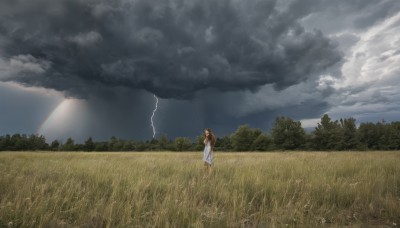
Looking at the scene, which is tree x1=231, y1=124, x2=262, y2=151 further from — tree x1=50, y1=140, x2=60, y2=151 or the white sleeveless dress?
tree x1=50, y1=140, x2=60, y2=151

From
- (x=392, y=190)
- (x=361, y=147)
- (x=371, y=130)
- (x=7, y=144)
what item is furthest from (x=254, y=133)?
(x=7, y=144)

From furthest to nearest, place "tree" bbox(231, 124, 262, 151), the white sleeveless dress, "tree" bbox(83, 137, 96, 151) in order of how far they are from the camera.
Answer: "tree" bbox(83, 137, 96, 151)
"tree" bbox(231, 124, 262, 151)
the white sleeveless dress

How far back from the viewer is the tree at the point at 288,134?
82812 millimetres

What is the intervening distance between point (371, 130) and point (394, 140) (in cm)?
675

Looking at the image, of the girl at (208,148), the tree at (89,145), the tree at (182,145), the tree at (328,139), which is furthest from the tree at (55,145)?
the girl at (208,148)

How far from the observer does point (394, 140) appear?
267 ft

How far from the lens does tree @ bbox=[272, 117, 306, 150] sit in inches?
3260

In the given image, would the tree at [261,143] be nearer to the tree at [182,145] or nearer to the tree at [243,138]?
the tree at [243,138]

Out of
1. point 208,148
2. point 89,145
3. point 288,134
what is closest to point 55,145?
point 89,145

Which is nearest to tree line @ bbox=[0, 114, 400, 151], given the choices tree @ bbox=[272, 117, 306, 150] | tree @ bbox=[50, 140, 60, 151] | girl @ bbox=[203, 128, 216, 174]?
tree @ bbox=[272, 117, 306, 150]

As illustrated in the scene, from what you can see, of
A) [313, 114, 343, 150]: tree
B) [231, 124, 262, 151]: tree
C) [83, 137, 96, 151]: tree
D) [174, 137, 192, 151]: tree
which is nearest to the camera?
[313, 114, 343, 150]: tree

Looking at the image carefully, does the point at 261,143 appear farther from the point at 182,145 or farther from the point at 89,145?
the point at 89,145

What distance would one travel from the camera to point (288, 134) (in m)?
83.4

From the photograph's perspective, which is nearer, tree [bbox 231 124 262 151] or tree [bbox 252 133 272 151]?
tree [bbox 252 133 272 151]
